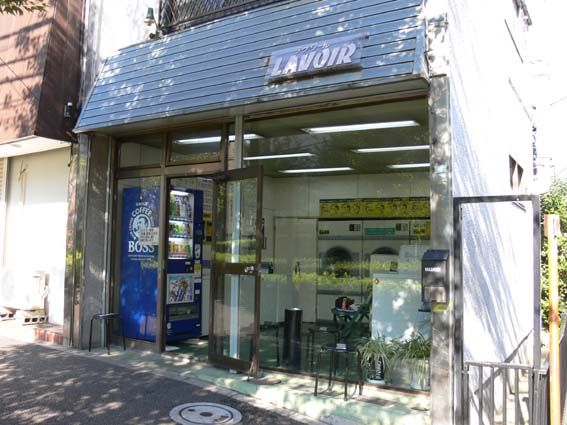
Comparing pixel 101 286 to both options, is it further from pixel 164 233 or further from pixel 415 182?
pixel 415 182

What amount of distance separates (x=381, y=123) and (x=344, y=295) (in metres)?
3.33

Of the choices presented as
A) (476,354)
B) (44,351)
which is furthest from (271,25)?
(44,351)

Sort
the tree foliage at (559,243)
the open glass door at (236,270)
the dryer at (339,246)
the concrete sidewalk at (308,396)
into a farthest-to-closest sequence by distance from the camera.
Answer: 1. the tree foliage at (559,243)
2. the dryer at (339,246)
3. the open glass door at (236,270)
4. the concrete sidewalk at (308,396)

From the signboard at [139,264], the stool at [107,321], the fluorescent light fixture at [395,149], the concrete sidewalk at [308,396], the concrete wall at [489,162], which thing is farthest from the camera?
the signboard at [139,264]

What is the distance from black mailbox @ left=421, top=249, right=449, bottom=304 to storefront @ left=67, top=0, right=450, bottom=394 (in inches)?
14.1

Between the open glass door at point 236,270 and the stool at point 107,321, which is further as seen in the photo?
the stool at point 107,321

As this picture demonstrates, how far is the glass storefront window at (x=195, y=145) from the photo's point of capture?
22.7 ft

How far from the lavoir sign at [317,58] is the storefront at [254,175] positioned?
0.02 m

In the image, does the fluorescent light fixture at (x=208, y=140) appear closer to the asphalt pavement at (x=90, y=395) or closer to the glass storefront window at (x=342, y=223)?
the glass storefront window at (x=342, y=223)

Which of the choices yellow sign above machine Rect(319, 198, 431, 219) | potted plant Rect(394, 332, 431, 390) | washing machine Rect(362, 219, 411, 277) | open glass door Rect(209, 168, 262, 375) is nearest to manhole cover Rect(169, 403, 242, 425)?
open glass door Rect(209, 168, 262, 375)

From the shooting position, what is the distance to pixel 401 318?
6.18 meters

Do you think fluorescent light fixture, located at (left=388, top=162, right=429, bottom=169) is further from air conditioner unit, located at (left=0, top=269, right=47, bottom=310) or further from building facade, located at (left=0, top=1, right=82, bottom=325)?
air conditioner unit, located at (left=0, top=269, right=47, bottom=310)

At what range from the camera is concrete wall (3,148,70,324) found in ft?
29.1

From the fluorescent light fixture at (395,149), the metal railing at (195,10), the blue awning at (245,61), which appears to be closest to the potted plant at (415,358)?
the fluorescent light fixture at (395,149)
